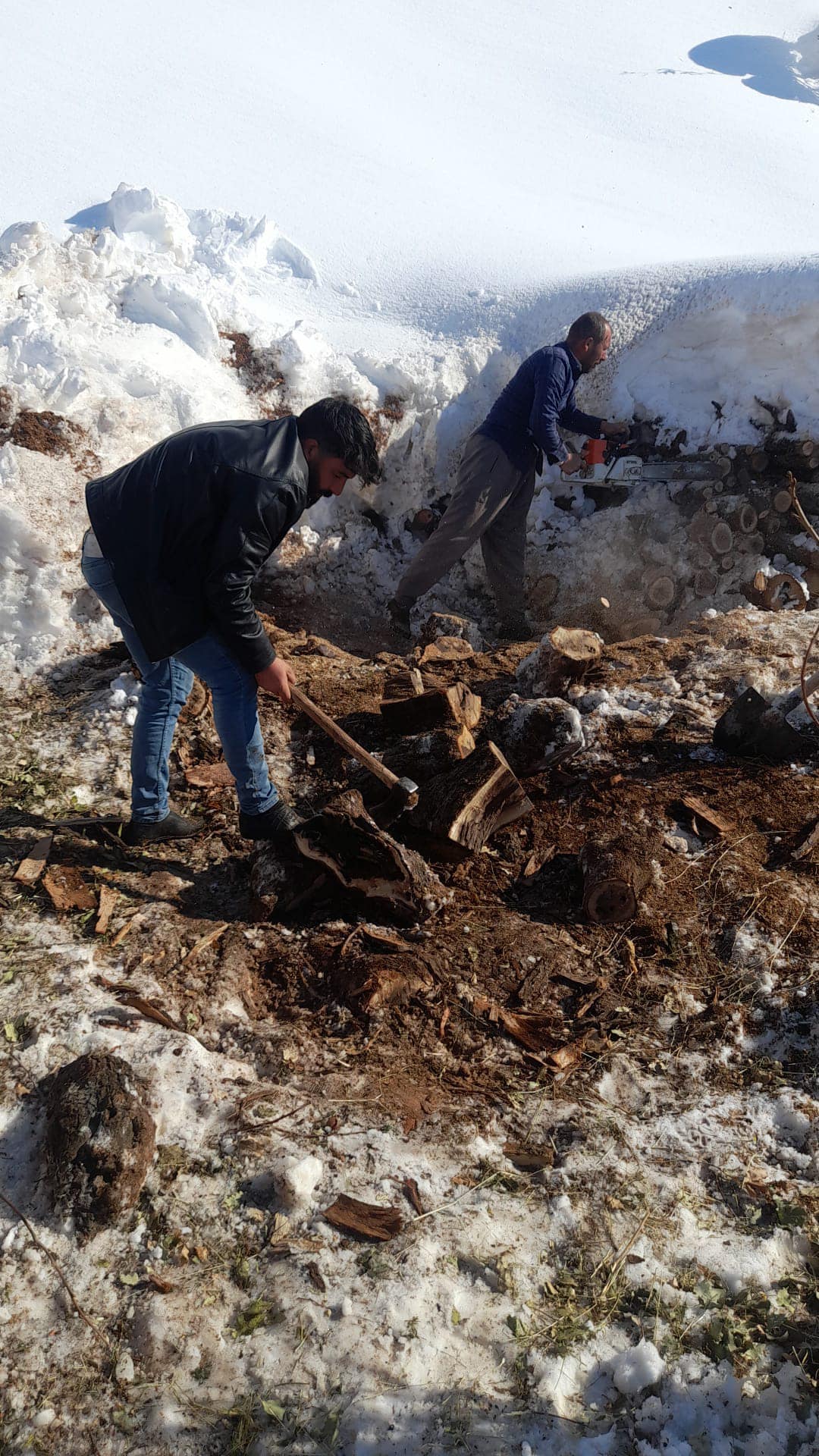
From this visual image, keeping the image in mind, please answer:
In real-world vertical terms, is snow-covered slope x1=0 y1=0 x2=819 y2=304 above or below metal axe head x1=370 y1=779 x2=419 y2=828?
above

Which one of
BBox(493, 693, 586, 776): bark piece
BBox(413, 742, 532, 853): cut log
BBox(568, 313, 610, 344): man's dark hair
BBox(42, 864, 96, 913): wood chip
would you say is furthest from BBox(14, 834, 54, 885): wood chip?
BBox(568, 313, 610, 344): man's dark hair

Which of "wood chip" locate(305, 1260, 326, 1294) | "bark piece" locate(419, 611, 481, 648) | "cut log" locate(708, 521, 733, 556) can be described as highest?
"cut log" locate(708, 521, 733, 556)

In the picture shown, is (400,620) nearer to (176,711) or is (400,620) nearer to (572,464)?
(572,464)

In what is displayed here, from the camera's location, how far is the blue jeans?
126 inches

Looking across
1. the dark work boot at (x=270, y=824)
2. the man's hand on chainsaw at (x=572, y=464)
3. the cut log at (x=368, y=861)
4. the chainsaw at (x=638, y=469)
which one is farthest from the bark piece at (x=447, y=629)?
the cut log at (x=368, y=861)

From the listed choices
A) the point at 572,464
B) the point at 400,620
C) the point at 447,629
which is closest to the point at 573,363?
the point at 572,464

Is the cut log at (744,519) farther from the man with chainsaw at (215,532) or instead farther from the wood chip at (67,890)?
the wood chip at (67,890)

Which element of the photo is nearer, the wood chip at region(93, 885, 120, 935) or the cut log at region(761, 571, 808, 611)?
the wood chip at region(93, 885, 120, 935)

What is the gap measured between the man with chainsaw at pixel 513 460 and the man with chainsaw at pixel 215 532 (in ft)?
9.80

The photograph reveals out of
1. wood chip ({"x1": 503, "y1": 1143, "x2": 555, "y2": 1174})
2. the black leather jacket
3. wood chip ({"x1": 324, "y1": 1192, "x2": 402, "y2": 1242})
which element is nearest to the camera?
wood chip ({"x1": 324, "y1": 1192, "x2": 402, "y2": 1242})

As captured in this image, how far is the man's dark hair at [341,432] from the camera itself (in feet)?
9.30

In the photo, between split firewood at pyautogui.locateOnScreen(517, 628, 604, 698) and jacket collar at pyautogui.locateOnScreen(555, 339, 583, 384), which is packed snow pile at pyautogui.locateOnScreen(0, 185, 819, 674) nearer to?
jacket collar at pyautogui.locateOnScreen(555, 339, 583, 384)

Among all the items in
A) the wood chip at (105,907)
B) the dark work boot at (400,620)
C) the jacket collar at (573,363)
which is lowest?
the dark work boot at (400,620)

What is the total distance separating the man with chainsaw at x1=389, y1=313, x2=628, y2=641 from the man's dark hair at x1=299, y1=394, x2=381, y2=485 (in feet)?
10.0
